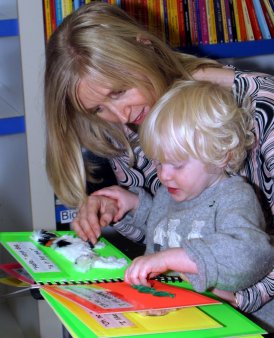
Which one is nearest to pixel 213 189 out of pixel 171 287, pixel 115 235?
pixel 171 287

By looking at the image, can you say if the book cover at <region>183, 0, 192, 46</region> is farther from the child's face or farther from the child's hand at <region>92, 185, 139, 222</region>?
the child's face

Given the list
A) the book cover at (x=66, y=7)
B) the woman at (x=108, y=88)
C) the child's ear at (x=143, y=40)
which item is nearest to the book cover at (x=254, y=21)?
the book cover at (x=66, y=7)

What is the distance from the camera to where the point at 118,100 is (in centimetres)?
127

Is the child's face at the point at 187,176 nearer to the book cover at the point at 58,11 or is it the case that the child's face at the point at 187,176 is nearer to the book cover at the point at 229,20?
the book cover at the point at 58,11

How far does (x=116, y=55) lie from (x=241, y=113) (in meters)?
0.26

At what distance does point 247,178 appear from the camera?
4.05 feet

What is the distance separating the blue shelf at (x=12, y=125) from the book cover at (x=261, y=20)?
0.79 m

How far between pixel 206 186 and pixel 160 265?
0.24 metres

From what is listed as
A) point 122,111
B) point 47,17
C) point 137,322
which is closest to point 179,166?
point 122,111

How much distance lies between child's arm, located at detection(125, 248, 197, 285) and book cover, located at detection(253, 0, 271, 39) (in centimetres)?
121

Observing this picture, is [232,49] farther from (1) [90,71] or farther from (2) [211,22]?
(1) [90,71]

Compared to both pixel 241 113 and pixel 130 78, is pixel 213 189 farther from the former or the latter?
pixel 130 78

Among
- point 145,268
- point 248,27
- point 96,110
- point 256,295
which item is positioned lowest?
point 256,295

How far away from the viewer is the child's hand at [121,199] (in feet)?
4.38
